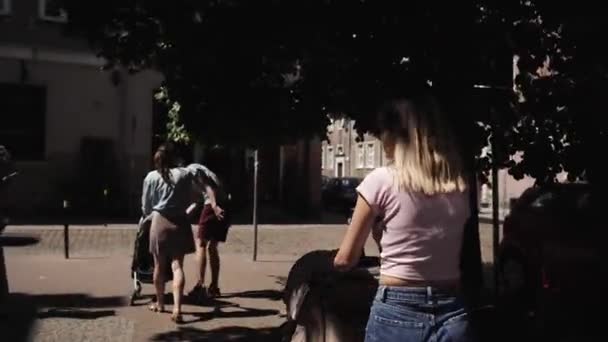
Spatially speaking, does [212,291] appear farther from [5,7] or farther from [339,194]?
[339,194]

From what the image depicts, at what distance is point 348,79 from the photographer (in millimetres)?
7188

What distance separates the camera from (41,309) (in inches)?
335

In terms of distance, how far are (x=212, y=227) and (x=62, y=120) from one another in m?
14.4

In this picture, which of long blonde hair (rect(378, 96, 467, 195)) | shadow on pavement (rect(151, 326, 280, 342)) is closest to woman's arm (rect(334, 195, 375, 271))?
long blonde hair (rect(378, 96, 467, 195))

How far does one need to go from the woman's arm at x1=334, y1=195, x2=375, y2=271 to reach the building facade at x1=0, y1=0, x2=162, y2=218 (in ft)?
61.2

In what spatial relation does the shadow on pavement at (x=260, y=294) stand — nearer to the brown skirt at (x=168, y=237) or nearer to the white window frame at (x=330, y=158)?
the brown skirt at (x=168, y=237)

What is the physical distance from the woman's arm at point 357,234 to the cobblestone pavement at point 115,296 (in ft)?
14.4

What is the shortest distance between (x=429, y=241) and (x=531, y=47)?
166 inches

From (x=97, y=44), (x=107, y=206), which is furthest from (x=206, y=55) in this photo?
(x=107, y=206)

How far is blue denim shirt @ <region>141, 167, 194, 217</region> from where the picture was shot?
7902 millimetres

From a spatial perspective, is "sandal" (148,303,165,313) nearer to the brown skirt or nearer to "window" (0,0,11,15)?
the brown skirt

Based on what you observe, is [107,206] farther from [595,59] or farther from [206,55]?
[595,59]

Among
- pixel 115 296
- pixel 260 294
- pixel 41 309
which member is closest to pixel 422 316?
pixel 41 309

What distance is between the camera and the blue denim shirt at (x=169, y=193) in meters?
7.90
